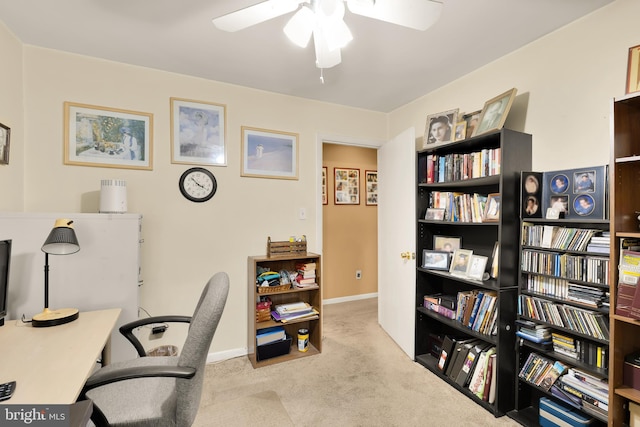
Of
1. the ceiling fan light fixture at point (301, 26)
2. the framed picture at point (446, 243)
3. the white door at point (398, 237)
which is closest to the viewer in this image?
the ceiling fan light fixture at point (301, 26)

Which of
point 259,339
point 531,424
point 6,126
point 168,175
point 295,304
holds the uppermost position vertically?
point 6,126

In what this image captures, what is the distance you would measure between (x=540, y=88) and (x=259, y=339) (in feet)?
9.38

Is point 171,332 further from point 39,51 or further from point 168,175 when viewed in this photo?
point 39,51

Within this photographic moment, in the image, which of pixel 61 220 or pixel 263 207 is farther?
pixel 263 207

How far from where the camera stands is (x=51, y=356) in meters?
1.20

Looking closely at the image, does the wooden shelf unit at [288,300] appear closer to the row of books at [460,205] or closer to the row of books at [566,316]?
the row of books at [460,205]

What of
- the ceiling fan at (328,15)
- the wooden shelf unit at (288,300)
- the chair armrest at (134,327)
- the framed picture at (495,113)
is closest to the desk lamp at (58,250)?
the chair armrest at (134,327)

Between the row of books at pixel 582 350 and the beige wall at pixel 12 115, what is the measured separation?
3.45m

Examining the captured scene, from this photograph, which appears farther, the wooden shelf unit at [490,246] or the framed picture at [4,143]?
the wooden shelf unit at [490,246]

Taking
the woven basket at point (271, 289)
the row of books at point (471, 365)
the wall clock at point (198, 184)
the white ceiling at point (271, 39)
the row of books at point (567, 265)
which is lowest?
the row of books at point (471, 365)

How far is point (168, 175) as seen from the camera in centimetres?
246

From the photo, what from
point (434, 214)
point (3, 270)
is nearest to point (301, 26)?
point (434, 214)

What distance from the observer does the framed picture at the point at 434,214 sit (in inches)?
96.2

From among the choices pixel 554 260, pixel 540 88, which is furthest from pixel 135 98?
pixel 554 260
